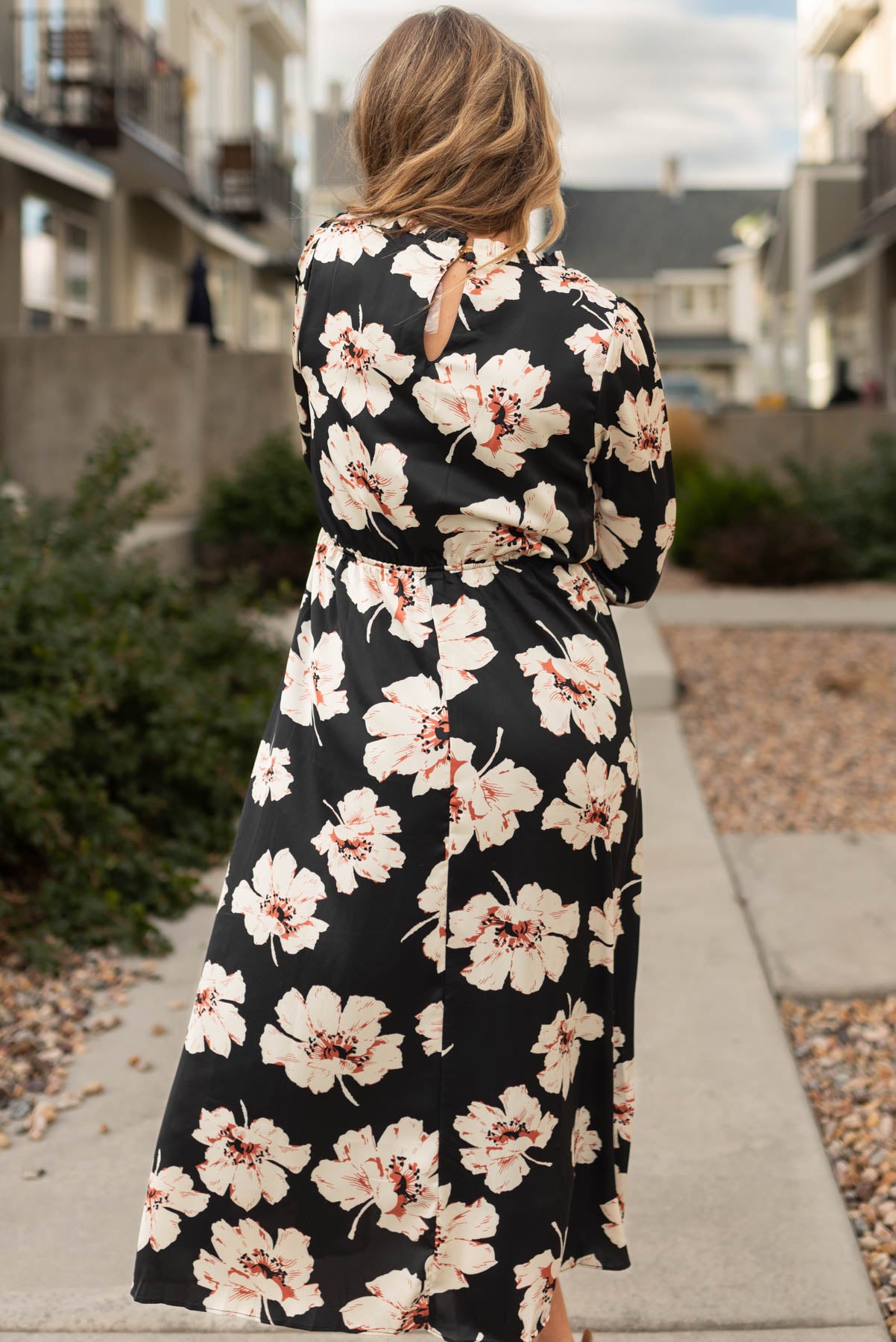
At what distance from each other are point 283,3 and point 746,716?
23.3 metres

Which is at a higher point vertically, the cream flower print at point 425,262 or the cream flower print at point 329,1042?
the cream flower print at point 425,262

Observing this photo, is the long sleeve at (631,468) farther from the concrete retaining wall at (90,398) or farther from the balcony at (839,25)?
the balcony at (839,25)

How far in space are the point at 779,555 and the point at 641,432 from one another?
8.40 metres

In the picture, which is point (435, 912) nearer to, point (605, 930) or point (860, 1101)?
point (605, 930)

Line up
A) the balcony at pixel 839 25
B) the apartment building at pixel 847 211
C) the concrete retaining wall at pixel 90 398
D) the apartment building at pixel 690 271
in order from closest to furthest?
the concrete retaining wall at pixel 90 398 < the apartment building at pixel 847 211 < the balcony at pixel 839 25 < the apartment building at pixel 690 271

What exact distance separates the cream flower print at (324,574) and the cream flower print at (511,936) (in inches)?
16.8

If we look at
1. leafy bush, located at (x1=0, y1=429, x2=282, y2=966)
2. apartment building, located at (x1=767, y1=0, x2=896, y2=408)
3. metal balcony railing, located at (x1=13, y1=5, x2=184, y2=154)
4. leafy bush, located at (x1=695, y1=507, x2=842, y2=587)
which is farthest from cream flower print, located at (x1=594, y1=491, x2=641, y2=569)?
apartment building, located at (x1=767, y1=0, x2=896, y2=408)

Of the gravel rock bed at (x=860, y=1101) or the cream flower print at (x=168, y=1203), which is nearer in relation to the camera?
the cream flower print at (x=168, y=1203)

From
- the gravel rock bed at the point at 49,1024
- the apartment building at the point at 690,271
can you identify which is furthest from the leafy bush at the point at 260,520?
the apartment building at the point at 690,271

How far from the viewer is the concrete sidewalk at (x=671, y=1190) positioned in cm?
226

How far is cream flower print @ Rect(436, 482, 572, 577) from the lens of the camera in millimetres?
1698

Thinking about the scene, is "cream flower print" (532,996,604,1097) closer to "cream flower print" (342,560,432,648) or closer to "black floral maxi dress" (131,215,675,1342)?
"black floral maxi dress" (131,215,675,1342)

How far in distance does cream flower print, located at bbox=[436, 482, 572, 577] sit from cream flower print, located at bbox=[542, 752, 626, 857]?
0.28m

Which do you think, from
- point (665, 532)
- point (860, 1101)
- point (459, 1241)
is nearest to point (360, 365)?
point (665, 532)
